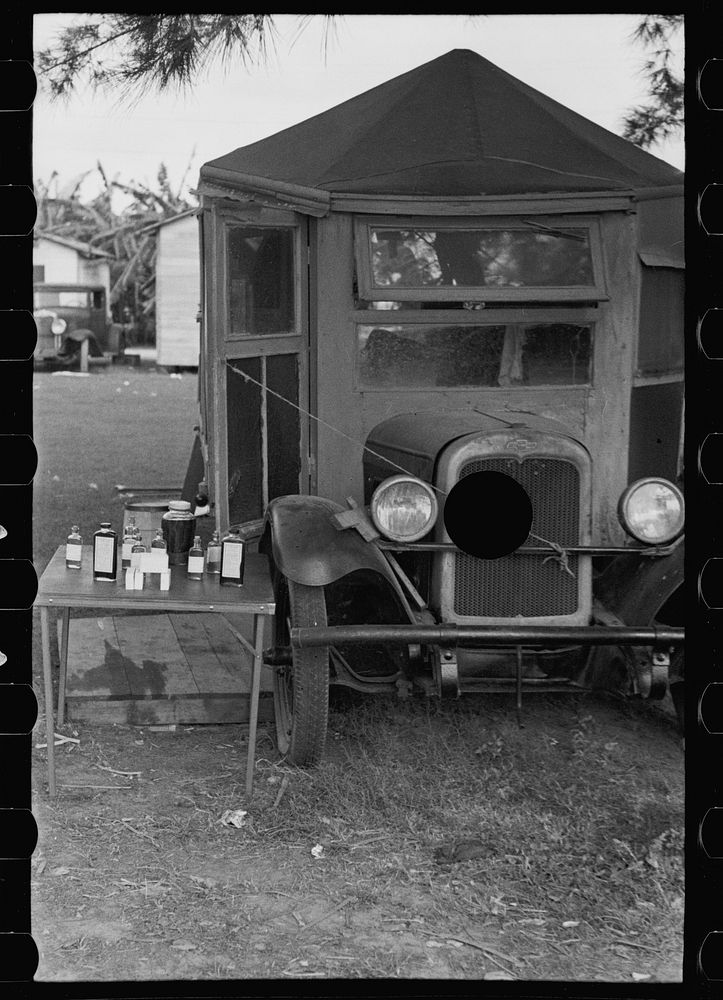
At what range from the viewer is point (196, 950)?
262 cm

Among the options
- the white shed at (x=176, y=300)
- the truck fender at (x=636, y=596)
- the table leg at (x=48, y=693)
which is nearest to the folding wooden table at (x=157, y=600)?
the table leg at (x=48, y=693)

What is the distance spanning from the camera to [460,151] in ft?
12.7

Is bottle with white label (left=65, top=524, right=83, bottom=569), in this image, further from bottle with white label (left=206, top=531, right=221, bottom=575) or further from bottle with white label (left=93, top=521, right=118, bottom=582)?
bottle with white label (left=206, top=531, right=221, bottom=575)

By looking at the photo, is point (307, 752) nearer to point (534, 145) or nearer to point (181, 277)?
point (534, 145)

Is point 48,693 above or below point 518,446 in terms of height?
below

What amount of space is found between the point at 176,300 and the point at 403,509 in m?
10.2

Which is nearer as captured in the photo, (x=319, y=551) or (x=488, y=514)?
(x=488, y=514)

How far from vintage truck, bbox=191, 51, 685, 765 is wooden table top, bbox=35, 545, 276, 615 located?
0.54 feet

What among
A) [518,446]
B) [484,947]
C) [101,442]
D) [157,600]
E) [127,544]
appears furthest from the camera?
[101,442]

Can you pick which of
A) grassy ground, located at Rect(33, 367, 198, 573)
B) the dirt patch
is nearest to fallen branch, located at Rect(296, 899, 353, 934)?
the dirt patch

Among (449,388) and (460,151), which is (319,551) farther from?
(460,151)

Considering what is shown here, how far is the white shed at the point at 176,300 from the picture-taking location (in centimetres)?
1239

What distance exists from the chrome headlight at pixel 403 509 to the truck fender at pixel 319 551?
0.12m

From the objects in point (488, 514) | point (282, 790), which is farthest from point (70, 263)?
point (488, 514)
